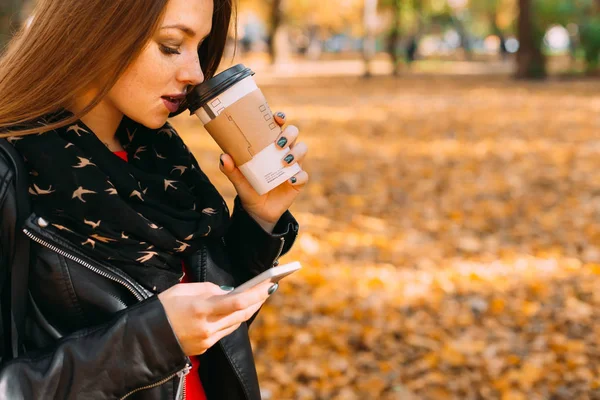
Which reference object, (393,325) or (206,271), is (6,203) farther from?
(393,325)

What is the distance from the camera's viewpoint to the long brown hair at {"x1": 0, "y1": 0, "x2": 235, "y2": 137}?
1414 millimetres

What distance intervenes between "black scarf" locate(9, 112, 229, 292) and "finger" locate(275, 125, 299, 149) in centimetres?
20

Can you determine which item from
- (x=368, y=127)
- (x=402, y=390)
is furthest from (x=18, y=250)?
(x=368, y=127)

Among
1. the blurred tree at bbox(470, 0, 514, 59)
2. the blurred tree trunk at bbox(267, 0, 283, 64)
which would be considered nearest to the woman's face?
the blurred tree trunk at bbox(267, 0, 283, 64)

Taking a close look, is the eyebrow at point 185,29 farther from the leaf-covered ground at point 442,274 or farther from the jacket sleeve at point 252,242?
the leaf-covered ground at point 442,274

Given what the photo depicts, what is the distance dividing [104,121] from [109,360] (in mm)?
528

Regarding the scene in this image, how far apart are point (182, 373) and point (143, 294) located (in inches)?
6.9

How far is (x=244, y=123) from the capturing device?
163 centimetres

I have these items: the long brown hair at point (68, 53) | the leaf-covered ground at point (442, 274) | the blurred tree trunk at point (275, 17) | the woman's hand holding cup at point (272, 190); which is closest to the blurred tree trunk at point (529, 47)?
the blurred tree trunk at point (275, 17)

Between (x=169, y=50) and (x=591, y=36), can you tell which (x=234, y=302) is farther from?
(x=591, y=36)

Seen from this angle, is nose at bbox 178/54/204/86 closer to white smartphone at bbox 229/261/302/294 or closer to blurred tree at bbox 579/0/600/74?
white smartphone at bbox 229/261/302/294

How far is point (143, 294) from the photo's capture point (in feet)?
4.96

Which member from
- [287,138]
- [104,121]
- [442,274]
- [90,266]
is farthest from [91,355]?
[442,274]

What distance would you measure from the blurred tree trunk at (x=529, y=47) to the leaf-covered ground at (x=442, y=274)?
43.6ft
